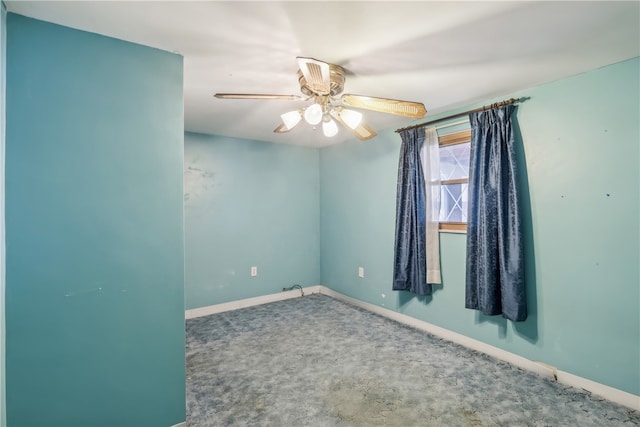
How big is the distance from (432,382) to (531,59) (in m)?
2.27

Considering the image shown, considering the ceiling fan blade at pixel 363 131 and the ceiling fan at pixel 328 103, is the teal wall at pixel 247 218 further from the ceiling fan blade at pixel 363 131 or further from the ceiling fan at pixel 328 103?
the ceiling fan blade at pixel 363 131

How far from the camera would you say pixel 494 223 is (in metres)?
2.42

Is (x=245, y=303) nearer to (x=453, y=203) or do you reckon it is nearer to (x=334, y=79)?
(x=453, y=203)

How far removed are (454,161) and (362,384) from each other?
7.14ft

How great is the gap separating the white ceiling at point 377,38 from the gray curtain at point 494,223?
0.37 meters

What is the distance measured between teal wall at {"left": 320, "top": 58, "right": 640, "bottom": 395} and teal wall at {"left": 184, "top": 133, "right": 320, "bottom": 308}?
223cm

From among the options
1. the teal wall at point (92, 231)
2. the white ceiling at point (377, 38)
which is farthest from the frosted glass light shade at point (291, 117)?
the teal wall at point (92, 231)

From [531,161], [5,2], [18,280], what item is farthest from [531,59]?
[18,280]

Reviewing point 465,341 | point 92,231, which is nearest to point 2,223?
point 92,231

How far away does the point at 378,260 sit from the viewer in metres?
3.63

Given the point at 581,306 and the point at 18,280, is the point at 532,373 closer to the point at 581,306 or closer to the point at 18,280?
the point at 581,306

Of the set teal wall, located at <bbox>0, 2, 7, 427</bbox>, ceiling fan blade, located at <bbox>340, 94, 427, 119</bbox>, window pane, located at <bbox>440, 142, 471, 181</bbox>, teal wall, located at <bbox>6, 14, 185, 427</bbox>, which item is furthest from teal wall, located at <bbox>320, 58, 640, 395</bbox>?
teal wall, located at <bbox>0, 2, 7, 427</bbox>

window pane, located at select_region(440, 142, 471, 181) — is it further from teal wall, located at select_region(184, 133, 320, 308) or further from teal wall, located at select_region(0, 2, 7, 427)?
teal wall, located at select_region(0, 2, 7, 427)

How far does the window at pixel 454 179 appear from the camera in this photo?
2848 mm
